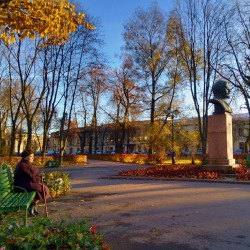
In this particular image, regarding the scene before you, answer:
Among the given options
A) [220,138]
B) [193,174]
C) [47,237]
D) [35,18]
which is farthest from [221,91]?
[47,237]

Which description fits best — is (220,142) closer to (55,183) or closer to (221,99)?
(221,99)

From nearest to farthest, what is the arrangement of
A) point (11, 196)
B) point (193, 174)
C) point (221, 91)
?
point (11, 196) < point (193, 174) < point (221, 91)

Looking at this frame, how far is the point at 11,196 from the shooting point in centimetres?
580

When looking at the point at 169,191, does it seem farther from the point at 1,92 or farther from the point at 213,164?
the point at 1,92

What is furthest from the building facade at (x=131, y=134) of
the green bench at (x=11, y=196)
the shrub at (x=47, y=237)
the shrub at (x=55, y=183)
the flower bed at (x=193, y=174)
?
the shrub at (x=47, y=237)

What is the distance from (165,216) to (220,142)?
1019cm

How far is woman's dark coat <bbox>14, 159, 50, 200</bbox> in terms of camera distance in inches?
250

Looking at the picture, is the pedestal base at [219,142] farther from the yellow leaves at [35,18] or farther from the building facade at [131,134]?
the building facade at [131,134]

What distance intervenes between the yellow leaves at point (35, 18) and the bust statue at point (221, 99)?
35.9ft

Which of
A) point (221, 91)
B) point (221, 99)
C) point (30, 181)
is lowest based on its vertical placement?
point (30, 181)

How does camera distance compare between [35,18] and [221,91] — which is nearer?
[35,18]

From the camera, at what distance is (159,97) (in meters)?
35.4

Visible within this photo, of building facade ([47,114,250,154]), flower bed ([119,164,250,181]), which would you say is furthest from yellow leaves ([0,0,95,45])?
building facade ([47,114,250,154])

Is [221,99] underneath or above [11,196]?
above
